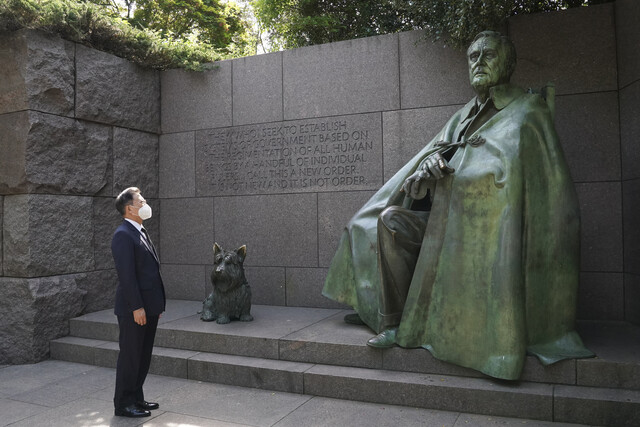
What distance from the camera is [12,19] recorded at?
5918mm

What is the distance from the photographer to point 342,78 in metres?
6.86

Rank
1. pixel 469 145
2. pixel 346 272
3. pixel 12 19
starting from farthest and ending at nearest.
Answer: pixel 12 19, pixel 346 272, pixel 469 145

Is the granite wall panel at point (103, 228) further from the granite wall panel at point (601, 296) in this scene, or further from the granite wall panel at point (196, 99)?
the granite wall panel at point (601, 296)

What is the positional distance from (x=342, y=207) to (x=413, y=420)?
3.34 metres

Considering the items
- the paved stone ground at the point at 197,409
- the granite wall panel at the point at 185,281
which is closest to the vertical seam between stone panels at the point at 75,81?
the granite wall panel at the point at 185,281

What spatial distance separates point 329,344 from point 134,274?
188cm

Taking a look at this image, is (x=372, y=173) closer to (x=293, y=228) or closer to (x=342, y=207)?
(x=342, y=207)

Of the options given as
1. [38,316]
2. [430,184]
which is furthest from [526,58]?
[38,316]

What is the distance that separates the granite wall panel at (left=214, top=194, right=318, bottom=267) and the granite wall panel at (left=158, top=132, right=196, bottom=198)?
65 centimetres

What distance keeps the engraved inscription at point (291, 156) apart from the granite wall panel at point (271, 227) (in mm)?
170

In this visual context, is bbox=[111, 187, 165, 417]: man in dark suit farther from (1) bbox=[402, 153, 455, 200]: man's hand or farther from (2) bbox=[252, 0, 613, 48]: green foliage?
(2) bbox=[252, 0, 613, 48]: green foliage

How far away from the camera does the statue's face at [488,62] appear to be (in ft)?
15.1

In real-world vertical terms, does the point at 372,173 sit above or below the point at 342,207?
above

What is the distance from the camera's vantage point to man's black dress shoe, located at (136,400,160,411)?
4.23m
